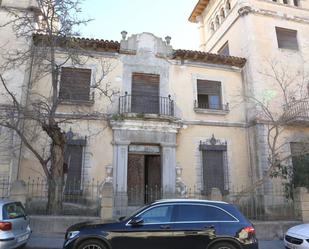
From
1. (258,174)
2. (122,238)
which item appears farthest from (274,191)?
(122,238)

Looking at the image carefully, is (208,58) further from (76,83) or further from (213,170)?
(76,83)

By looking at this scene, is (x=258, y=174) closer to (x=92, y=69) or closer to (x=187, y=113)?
(x=187, y=113)

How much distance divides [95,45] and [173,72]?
391 cm

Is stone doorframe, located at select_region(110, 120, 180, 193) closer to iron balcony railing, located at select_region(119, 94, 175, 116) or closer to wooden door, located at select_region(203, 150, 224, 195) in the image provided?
iron balcony railing, located at select_region(119, 94, 175, 116)

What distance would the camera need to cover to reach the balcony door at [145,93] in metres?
14.9

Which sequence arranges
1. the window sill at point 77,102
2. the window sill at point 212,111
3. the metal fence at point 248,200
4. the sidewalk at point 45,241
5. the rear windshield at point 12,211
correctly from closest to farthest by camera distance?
the rear windshield at point 12,211
the sidewalk at point 45,241
the metal fence at point 248,200
the window sill at point 77,102
the window sill at point 212,111

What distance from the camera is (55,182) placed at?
34.6 ft

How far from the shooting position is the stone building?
13.7m

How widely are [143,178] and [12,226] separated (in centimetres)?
788

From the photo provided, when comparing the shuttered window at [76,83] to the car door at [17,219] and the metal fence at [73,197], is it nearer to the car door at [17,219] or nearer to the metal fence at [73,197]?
the metal fence at [73,197]

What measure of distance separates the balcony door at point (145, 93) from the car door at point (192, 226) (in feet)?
26.4

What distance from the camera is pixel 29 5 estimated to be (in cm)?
1419

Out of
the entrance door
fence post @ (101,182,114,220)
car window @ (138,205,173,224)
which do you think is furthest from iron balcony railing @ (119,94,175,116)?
car window @ (138,205,173,224)

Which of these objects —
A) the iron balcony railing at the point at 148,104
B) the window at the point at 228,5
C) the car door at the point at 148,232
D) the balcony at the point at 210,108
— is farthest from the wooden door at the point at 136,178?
the window at the point at 228,5
